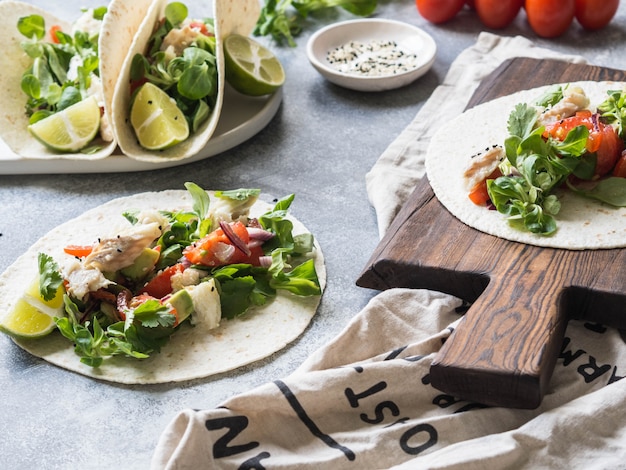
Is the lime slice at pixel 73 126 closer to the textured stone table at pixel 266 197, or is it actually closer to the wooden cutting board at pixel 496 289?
the textured stone table at pixel 266 197

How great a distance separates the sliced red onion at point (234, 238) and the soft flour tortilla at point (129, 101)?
27.3 inches

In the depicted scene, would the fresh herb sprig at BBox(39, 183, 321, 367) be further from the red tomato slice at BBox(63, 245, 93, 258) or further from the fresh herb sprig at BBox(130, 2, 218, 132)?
the fresh herb sprig at BBox(130, 2, 218, 132)

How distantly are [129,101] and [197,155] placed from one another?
34 centimetres

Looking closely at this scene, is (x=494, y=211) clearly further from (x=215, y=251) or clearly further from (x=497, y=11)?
(x=497, y=11)

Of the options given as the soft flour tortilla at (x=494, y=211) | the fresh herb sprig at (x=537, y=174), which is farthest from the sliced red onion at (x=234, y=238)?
the fresh herb sprig at (x=537, y=174)

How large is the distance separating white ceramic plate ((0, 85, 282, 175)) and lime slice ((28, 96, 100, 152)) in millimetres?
68

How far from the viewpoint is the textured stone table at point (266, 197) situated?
2.27 m

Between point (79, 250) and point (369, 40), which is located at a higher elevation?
point (369, 40)

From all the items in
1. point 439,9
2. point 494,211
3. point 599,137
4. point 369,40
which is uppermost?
point 599,137

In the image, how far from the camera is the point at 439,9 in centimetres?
434

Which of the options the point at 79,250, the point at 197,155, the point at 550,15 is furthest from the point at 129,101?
the point at 550,15

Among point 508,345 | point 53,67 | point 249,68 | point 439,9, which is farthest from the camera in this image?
point 439,9

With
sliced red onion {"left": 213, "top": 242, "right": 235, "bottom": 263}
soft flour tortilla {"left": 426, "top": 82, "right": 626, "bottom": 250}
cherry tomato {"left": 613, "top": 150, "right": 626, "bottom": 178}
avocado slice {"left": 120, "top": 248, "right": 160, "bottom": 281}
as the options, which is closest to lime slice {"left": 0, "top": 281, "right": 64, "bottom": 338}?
avocado slice {"left": 120, "top": 248, "right": 160, "bottom": 281}

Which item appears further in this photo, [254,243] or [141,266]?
[254,243]
